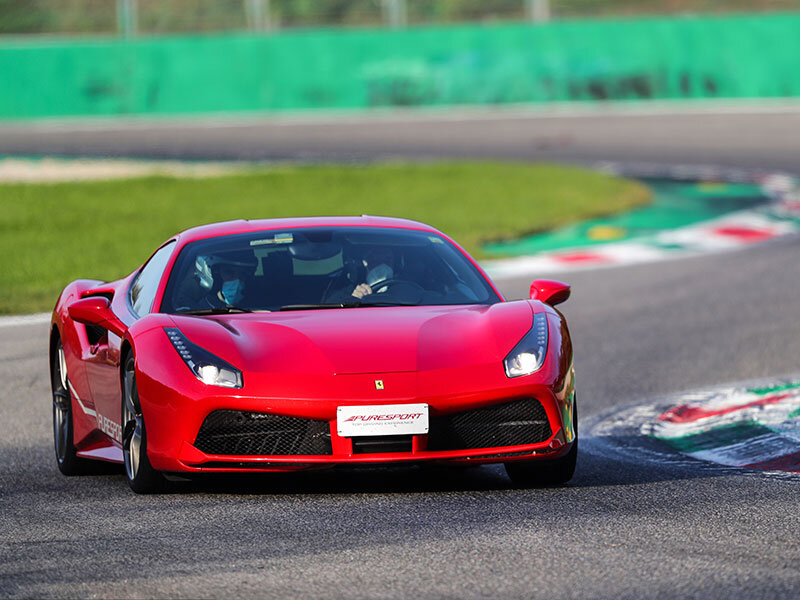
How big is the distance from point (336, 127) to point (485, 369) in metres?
28.1

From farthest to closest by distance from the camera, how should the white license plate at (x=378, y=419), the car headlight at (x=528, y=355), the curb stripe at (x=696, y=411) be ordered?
the curb stripe at (x=696, y=411), the car headlight at (x=528, y=355), the white license plate at (x=378, y=419)

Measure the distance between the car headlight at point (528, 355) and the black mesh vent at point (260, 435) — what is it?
748 mm

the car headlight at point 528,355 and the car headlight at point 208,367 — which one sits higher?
the car headlight at point 208,367

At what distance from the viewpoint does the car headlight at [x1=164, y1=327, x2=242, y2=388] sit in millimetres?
5801

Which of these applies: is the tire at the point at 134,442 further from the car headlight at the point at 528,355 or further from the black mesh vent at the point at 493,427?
the car headlight at the point at 528,355

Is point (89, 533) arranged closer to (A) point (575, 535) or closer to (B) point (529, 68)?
(A) point (575, 535)

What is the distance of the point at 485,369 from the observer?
588 centimetres

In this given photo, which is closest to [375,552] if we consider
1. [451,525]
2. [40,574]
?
[451,525]

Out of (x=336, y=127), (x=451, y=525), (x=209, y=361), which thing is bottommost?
(x=336, y=127)

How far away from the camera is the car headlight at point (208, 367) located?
228 inches

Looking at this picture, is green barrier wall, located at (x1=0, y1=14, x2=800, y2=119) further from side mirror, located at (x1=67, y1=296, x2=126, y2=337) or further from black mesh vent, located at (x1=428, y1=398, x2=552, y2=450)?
black mesh vent, located at (x1=428, y1=398, x2=552, y2=450)

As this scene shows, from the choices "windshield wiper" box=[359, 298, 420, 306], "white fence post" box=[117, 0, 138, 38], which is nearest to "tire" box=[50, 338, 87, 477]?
"windshield wiper" box=[359, 298, 420, 306]

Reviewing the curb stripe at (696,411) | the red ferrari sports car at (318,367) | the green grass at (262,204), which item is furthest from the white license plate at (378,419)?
the green grass at (262,204)

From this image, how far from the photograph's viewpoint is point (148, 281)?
7.00 m
